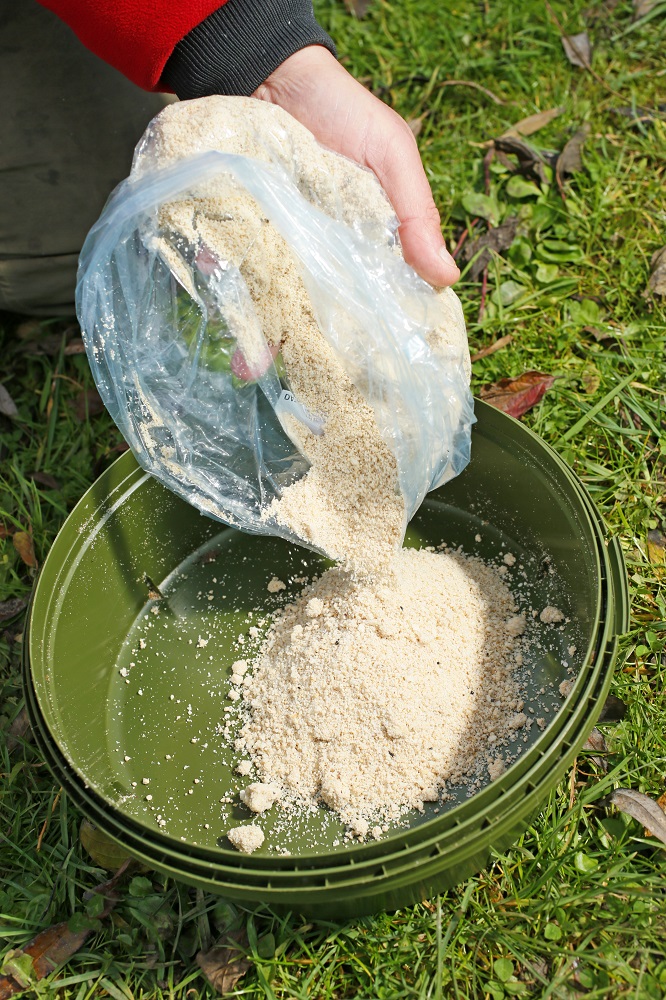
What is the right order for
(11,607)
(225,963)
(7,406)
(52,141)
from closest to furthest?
(225,963) → (11,607) → (52,141) → (7,406)

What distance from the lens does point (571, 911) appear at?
1.13m

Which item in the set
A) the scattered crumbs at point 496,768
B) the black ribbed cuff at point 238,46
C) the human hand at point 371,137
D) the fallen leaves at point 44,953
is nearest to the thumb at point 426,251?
the human hand at point 371,137

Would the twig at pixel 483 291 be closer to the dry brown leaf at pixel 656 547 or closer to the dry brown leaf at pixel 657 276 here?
the dry brown leaf at pixel 657 276

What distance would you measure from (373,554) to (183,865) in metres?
0.52

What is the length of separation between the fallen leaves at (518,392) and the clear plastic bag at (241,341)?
294 millimetres

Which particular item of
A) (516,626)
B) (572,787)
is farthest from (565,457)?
(572,787)

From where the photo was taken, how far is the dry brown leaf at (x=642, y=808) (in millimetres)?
1164

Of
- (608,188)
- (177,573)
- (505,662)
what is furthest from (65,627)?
(608,188)

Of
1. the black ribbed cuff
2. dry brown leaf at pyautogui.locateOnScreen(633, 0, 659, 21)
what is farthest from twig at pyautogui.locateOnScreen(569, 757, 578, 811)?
dry brown leaf at pyautogui.locateOnScreen(633, 0, 659, 21)

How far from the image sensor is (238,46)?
135 cm

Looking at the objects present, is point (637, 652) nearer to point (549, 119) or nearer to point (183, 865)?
point (183, 865)

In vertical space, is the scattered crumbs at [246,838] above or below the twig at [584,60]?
below

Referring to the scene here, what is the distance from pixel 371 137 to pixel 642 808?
1.04 m

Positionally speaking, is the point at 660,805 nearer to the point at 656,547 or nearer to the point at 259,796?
the point at 656,547
